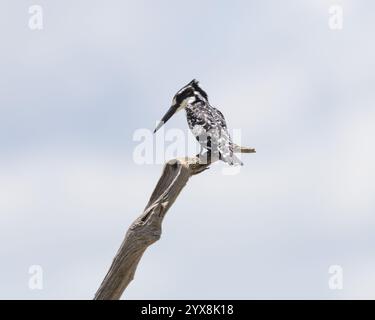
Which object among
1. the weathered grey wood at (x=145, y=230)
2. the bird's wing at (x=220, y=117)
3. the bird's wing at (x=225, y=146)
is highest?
the bird's wing at (x=220, y=117)

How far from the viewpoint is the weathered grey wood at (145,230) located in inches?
552

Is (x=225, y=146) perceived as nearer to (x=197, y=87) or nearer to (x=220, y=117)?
(x=220, y=117)

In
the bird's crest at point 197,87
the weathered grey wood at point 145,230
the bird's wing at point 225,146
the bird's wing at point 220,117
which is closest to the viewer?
the weathered grey wood at point 145,230

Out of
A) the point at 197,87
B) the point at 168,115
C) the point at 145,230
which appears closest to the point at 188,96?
the point at 197,87

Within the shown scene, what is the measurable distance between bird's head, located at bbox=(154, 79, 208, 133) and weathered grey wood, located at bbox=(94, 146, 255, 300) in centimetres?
418

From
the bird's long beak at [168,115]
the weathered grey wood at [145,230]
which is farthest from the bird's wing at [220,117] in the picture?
the weathered grey wood at [145,230]

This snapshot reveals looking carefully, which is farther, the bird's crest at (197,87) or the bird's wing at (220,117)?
the bird's crest at (197,87)

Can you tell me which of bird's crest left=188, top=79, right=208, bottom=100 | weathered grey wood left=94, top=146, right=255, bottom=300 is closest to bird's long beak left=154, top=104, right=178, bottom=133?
bird's crest left=188, top=79, right=208, bottom=100

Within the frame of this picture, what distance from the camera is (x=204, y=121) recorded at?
17953 mm

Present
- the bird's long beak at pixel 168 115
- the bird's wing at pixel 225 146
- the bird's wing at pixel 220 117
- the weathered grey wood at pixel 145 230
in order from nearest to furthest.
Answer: the weathered grey wood at pixel 145 230
the bird's wing at pixel 225 146
the bird's wing at pixel 220 117
the bird's long beak at pixel 168 115

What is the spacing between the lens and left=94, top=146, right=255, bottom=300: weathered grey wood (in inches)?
552

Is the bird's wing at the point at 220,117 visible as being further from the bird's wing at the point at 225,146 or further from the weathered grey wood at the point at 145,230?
the weathered grey wood at the point at 145,230
